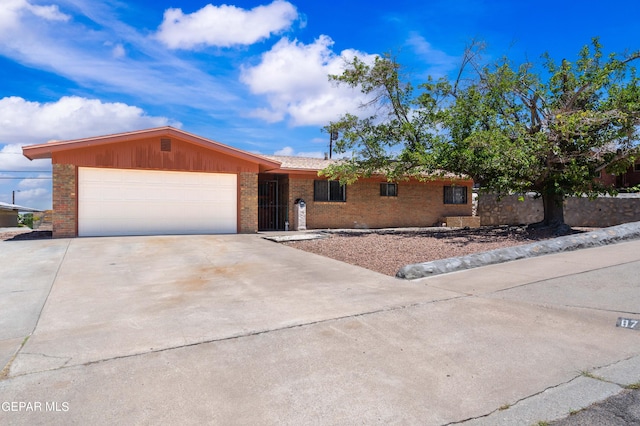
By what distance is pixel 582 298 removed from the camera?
18.7ft

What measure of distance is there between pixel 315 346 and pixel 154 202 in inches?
485

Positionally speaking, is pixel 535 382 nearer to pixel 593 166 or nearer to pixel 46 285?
pixel 46 285

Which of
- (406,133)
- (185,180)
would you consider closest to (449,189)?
(406,133)

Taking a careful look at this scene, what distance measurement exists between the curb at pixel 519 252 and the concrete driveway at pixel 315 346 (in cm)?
28

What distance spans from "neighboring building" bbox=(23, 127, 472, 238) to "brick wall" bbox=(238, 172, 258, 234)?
0.04 meters

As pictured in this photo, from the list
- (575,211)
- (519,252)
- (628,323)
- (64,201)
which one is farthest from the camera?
(575,211)

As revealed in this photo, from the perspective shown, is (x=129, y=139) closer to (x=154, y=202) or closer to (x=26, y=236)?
(x=154, y=202)

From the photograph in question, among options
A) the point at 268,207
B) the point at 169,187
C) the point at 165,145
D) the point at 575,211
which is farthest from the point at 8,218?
the point at 575,211

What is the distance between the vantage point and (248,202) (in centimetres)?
1612

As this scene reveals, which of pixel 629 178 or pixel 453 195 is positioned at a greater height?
pixel 629 178

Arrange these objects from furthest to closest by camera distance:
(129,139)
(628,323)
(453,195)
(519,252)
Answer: (453,195), (129,139), (519,252), (628,323)

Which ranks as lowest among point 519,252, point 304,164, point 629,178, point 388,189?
point 519,252

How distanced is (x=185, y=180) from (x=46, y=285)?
881cm

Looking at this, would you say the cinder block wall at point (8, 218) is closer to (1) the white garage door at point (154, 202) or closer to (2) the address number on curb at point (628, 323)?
(1) the white garage door at point (154, 202)
